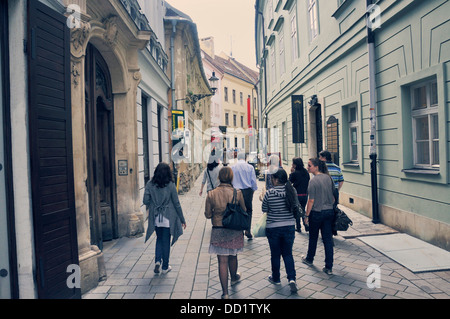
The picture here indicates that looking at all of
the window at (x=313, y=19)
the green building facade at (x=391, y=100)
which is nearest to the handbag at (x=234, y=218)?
the green building facade at (x=391, y=100)

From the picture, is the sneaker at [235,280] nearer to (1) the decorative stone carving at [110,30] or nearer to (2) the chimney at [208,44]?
(1) the decorative stone carving at [110,30]

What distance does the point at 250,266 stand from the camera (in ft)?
16.6

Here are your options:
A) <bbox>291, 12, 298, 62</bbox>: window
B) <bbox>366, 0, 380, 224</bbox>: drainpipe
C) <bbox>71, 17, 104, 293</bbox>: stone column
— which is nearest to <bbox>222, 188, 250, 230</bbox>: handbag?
<bbox>71, 17, 104, 293</bbox>: stone column

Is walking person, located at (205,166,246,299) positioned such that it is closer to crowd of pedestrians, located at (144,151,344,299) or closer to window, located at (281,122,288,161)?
crowd of pedestrians, located at (144,151,344,299)

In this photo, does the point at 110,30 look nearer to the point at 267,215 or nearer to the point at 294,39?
the point at 267,215

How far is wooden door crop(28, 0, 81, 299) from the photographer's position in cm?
344

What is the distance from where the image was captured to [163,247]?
497cm

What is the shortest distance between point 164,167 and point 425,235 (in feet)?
14.9

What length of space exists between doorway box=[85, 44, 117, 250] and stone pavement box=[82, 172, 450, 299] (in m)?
0.59

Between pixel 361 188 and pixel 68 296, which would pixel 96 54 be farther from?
pixel 361 188

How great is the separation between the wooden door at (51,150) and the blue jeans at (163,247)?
48.9 inches

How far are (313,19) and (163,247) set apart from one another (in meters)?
9.81

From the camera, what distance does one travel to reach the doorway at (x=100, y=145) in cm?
605
